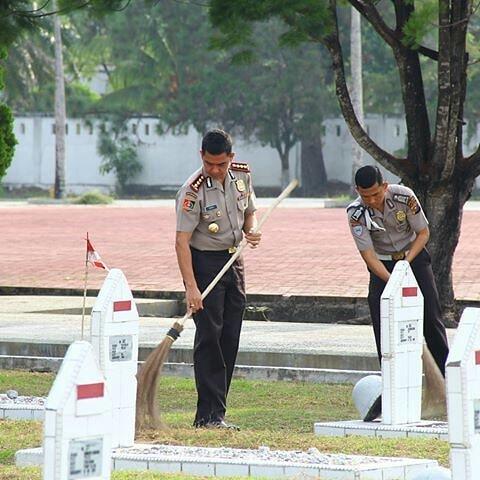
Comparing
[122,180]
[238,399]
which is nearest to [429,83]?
[122,180]

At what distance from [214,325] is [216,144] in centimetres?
105

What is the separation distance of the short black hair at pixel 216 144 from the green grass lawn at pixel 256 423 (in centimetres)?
155

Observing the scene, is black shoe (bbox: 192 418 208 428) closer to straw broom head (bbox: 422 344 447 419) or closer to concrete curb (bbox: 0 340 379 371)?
straw broom head (bbox: 422 344 447 419)

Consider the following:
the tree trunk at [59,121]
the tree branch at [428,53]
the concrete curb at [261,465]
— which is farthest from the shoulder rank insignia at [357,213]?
the tree trunk at [59,121]

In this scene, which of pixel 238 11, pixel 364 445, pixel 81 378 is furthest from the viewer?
pixel 238 11

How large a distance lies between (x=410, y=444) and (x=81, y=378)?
119 inches

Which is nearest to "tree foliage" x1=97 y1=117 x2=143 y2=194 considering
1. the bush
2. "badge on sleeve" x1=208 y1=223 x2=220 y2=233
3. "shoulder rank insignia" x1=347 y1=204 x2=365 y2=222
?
the bush

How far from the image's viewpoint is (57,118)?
49562mm

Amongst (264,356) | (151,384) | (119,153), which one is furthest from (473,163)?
(119,153)

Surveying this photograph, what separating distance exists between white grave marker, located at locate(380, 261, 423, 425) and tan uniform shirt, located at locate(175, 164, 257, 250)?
0.96m

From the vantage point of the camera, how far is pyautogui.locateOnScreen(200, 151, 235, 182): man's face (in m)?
8.59

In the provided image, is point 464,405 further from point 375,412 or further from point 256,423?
point 256,423

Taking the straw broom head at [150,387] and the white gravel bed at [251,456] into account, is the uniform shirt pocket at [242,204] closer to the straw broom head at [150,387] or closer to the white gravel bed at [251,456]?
the straw broom head at [150,387]

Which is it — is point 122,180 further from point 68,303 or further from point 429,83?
point 68,303
